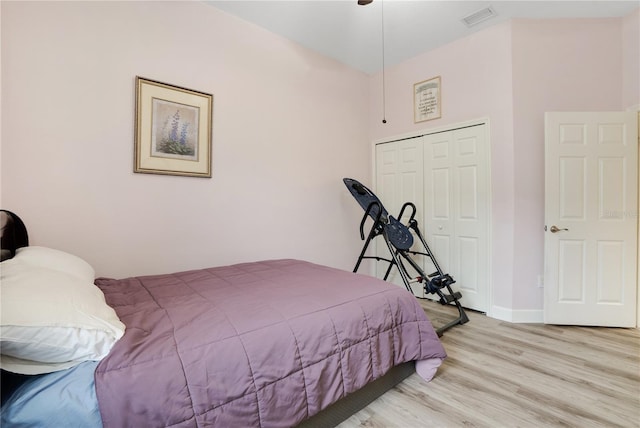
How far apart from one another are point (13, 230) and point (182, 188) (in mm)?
1079

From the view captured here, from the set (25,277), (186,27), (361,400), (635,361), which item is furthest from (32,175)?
(635,361)

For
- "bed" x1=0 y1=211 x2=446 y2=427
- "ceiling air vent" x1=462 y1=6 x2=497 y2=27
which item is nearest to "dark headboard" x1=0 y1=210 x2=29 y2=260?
"bed" x1=0 y1=211 x2=446 y2=427

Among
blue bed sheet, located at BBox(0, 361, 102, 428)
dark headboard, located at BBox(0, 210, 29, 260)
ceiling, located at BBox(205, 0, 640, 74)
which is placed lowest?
blue bed sheet, located at BBox(0, 361, 102, 428)

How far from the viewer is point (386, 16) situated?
2.87 meters

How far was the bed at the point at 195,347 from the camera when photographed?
85 centimetres

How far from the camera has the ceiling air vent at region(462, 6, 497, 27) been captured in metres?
2.76

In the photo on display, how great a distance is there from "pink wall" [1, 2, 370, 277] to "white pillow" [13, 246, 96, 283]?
2.05 ft

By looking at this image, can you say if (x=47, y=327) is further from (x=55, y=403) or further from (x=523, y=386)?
(x=523, y=386)

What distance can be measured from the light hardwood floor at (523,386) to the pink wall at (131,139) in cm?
182

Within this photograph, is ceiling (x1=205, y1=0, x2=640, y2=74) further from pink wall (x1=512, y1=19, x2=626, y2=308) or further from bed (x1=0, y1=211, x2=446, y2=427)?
bed (x1=0, y1=211, x2=446, y2=427)

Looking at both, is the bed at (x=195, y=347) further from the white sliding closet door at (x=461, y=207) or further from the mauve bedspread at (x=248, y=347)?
the white sliding closet door at (x=461, y=207)

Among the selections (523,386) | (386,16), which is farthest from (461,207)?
(386,16)

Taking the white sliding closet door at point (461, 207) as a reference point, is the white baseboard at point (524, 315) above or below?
below

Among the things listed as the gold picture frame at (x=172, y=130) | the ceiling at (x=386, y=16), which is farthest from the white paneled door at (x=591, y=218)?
the gold picture frame at (x=172, y=130)
